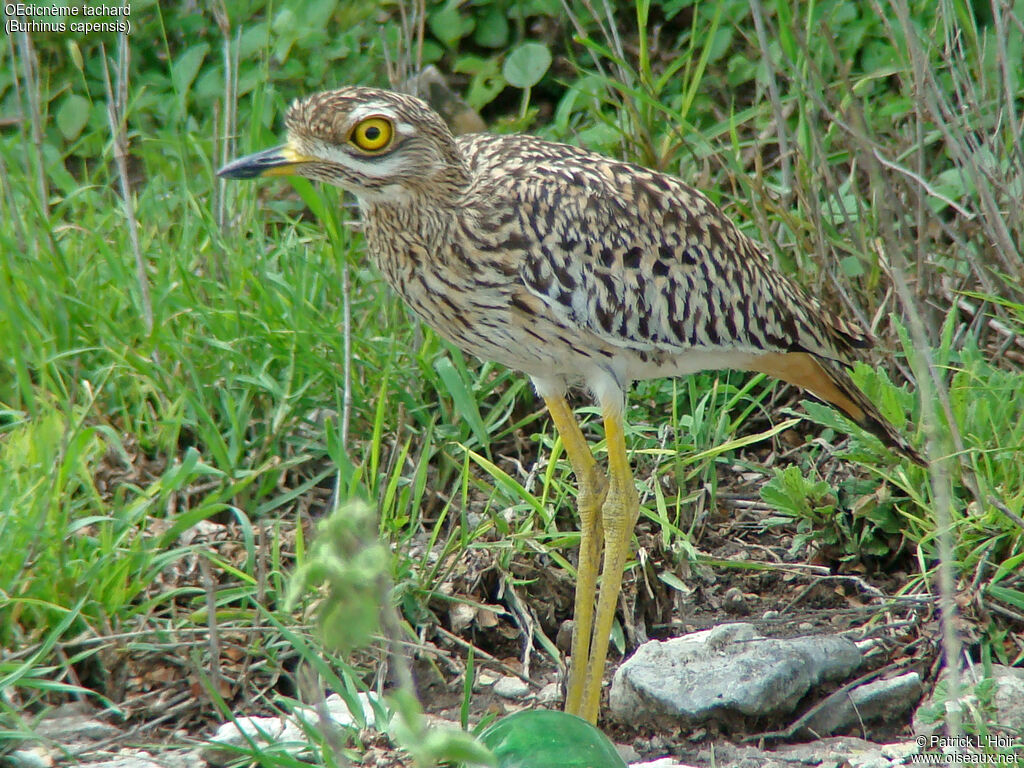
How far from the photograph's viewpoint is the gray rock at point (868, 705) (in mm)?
2773

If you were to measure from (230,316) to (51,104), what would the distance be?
2.09m

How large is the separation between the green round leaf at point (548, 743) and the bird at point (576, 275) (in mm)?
573

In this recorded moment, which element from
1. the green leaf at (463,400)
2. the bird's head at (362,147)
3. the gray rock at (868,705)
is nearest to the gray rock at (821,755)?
the gray rock at (868,705)

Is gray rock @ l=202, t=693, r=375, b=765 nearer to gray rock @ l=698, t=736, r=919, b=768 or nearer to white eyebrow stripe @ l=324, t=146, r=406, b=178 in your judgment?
gray rock @ l=698, t=736, r=919, b=768

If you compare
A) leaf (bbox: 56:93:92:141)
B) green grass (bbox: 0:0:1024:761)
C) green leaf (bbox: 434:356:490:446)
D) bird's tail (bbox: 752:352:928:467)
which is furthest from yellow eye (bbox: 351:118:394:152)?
leaf (bbox: 56:93:92:141)

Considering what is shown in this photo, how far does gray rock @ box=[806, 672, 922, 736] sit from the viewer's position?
9.10 feet

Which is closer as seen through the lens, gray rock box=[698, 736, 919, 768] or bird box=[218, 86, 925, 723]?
gray rock box=[698, 736, 919, 768]

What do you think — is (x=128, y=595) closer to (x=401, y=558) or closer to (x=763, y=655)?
(x=401, y=558)

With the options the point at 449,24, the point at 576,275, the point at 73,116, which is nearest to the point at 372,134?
the point at 576,275

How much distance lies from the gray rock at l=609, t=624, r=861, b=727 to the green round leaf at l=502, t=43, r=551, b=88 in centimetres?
236

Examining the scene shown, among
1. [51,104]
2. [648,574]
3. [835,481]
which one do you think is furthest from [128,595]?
[51,104]

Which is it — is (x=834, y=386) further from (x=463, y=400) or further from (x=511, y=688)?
(x=511, y=688)

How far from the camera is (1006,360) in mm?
3611

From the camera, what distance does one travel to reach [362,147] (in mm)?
2812
